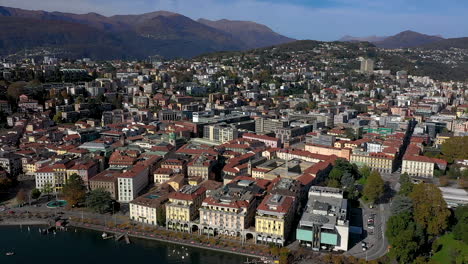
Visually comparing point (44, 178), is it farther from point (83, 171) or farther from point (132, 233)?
point (132, 233)

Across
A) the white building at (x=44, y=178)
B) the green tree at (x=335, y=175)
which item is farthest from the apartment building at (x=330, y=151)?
the white building at (x=44, y=178)

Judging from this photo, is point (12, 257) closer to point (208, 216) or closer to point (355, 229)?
point (208, 216)

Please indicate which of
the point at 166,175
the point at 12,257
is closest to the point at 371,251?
the point at 166,175

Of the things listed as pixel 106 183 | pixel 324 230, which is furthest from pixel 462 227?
pixel 106 183

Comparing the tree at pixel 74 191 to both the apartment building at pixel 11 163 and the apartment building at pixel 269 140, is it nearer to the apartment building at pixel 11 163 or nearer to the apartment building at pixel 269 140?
the apartment building at pixel 11 163

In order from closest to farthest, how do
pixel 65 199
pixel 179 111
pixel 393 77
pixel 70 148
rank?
pixel 65 199 < pixel 70 148 < pixel 179 111 < pixel 393 77
